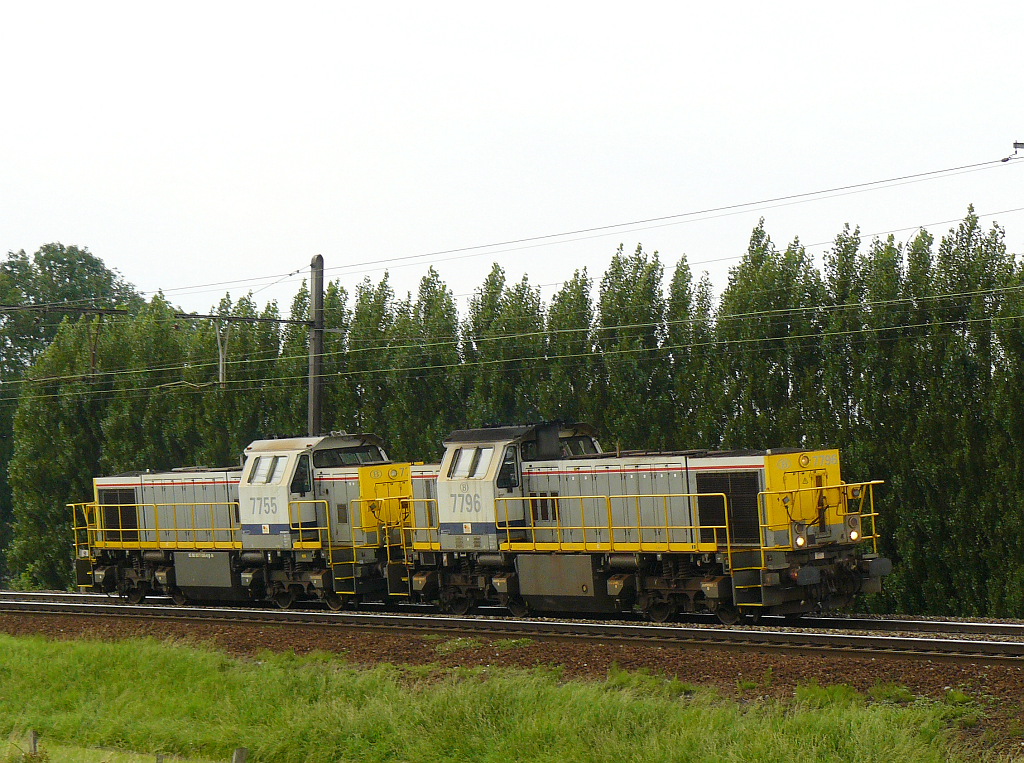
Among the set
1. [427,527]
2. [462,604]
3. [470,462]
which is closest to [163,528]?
[427,527]

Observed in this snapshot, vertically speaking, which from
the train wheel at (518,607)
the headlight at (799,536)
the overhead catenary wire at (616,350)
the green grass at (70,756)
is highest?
the overhead catenary wire at (616,350)

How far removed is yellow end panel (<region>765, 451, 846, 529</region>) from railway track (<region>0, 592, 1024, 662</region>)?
64.9 inches

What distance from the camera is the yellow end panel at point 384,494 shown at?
2105 cm

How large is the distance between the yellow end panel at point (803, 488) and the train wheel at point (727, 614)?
163 centimetres

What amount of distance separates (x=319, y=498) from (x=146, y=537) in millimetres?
5061

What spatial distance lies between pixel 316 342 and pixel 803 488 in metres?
12.2

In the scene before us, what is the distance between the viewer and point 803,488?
55.3ft

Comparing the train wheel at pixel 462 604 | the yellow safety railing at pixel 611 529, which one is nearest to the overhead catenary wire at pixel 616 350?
the yellow safety railing at pixel 611 529

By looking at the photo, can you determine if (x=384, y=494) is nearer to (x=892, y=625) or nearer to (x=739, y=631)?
(x=739, y=631)

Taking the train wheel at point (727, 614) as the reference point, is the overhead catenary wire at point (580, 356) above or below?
above

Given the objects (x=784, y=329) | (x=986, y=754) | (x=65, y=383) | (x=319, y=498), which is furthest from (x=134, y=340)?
(x=986, y=754)

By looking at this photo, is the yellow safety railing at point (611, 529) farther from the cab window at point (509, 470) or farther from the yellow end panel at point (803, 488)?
the yellow end panel at point (803, 488)

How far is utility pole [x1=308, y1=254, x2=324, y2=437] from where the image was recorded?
24.3 m

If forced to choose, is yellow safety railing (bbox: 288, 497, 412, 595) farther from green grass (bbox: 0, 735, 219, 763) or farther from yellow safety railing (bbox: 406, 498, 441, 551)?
green grass (bbox: 0, 735, 219, 763)
